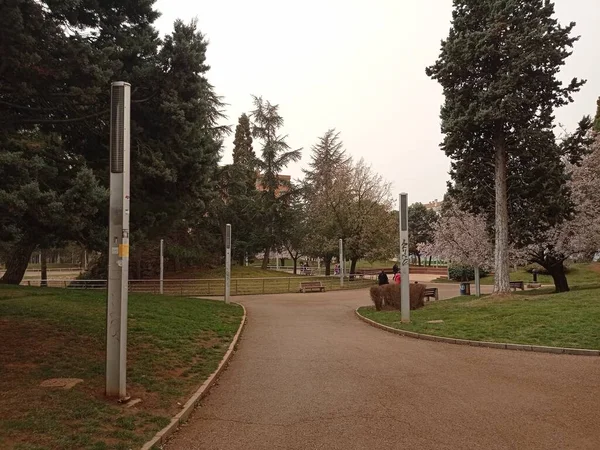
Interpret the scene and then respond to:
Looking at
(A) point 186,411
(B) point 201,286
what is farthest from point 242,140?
(A) point 186,411

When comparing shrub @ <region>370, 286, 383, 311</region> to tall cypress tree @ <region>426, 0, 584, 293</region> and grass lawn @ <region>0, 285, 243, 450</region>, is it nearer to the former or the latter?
tall cypress tree @ <region>426, 0, 584, 293</region>

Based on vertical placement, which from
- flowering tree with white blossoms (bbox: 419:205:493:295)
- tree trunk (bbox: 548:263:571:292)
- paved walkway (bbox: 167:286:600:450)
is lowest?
paved walkway (bbox: 167:286:600:450)

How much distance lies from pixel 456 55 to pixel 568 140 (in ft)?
18.8

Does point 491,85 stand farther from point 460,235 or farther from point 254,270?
point 254,270

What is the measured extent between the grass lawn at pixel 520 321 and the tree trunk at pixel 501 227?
69.7 inches

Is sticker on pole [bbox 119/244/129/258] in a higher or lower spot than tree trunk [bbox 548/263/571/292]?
higher

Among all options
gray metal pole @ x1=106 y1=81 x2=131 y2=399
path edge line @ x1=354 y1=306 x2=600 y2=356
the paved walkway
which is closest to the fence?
path edge line @ x1=354 y1=306 x2=600 y2=356

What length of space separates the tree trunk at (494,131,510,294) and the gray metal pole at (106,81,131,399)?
16132 mm

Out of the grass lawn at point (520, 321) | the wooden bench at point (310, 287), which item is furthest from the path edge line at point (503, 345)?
the wooden bench at point (310, 287)

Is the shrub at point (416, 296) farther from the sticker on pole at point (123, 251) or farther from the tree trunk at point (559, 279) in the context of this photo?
the sticker on pole at point (123, 251)

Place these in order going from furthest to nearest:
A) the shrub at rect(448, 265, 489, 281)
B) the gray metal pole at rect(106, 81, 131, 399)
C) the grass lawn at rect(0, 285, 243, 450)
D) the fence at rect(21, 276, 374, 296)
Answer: the shrub at rect(448, 265, 489, 281) → the fence at rect(21, 276, 374, 296) → the gray metal pole at rect(106, 81, 131, 399) → the grass lawn at rect(0, 285, 243, 450)

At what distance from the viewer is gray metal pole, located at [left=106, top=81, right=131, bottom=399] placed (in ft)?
19.2

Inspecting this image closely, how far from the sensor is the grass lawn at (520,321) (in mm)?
10133

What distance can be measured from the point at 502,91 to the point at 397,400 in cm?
1502
